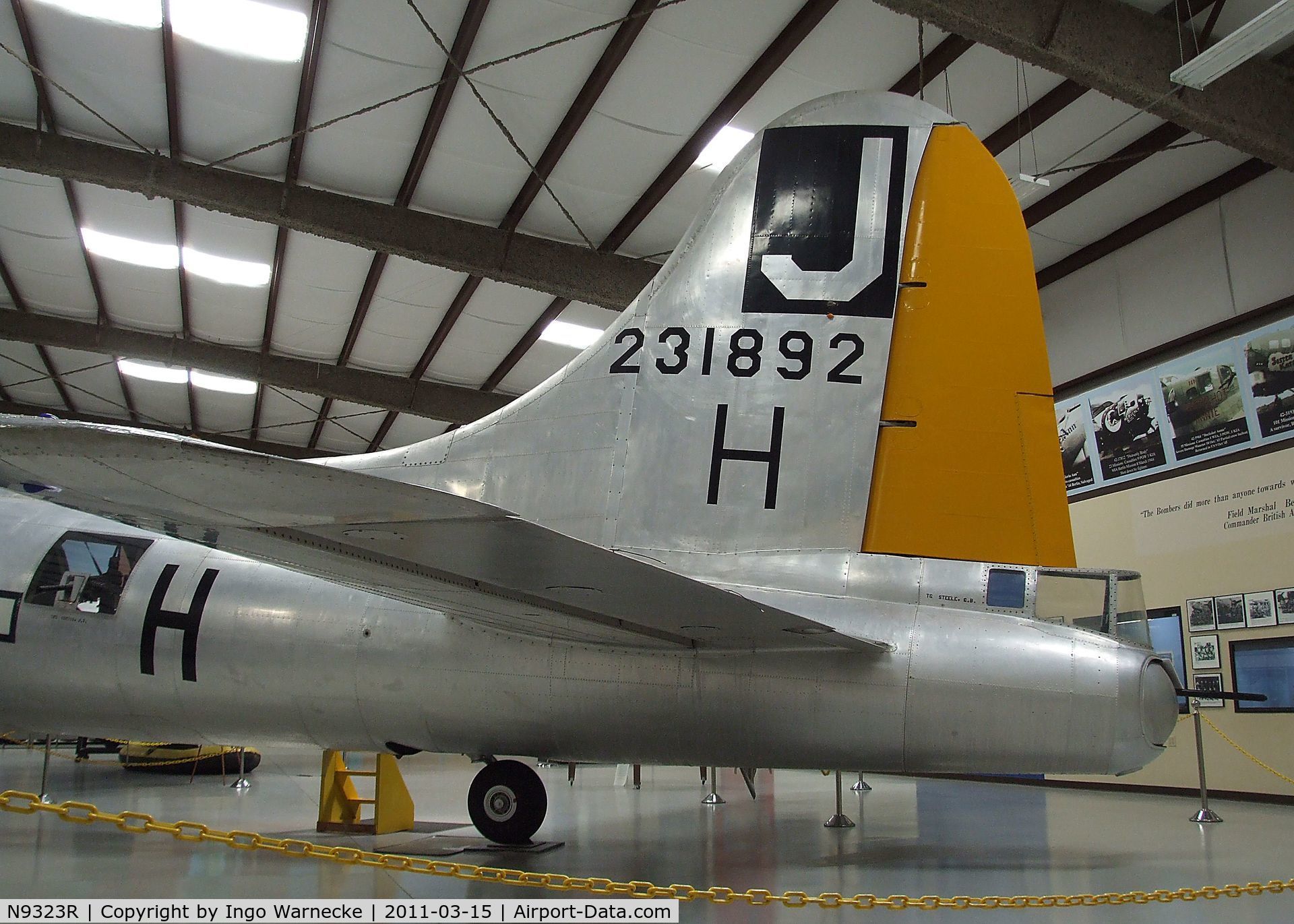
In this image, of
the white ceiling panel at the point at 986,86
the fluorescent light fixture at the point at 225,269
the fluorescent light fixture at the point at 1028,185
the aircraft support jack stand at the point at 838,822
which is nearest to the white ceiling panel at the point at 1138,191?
the white ceiling panel at the point at 986,86

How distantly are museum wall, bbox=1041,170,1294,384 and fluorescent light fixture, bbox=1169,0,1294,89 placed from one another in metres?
4.26

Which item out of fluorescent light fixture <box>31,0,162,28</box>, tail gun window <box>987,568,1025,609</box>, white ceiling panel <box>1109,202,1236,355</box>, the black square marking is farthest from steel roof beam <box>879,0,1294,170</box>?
the black square marking

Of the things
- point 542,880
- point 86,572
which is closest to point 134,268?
point 86,572

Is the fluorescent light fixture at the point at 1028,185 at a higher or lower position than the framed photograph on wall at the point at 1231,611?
higher

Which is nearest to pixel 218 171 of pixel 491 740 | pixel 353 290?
pixel 353 290

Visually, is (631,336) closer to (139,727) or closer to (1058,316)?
(139,727)

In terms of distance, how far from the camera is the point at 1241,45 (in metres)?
7.64

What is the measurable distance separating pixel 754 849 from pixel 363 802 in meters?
3.21

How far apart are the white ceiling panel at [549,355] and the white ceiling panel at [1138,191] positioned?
7.46 metres

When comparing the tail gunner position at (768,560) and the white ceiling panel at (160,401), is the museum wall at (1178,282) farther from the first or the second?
the white ceiling panel at (160,401)

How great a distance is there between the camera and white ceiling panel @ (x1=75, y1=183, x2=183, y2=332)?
14195mm

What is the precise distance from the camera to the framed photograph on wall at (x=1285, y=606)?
34.9 feet

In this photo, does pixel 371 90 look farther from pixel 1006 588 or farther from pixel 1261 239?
pixel 1261 239

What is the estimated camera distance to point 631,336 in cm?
589
